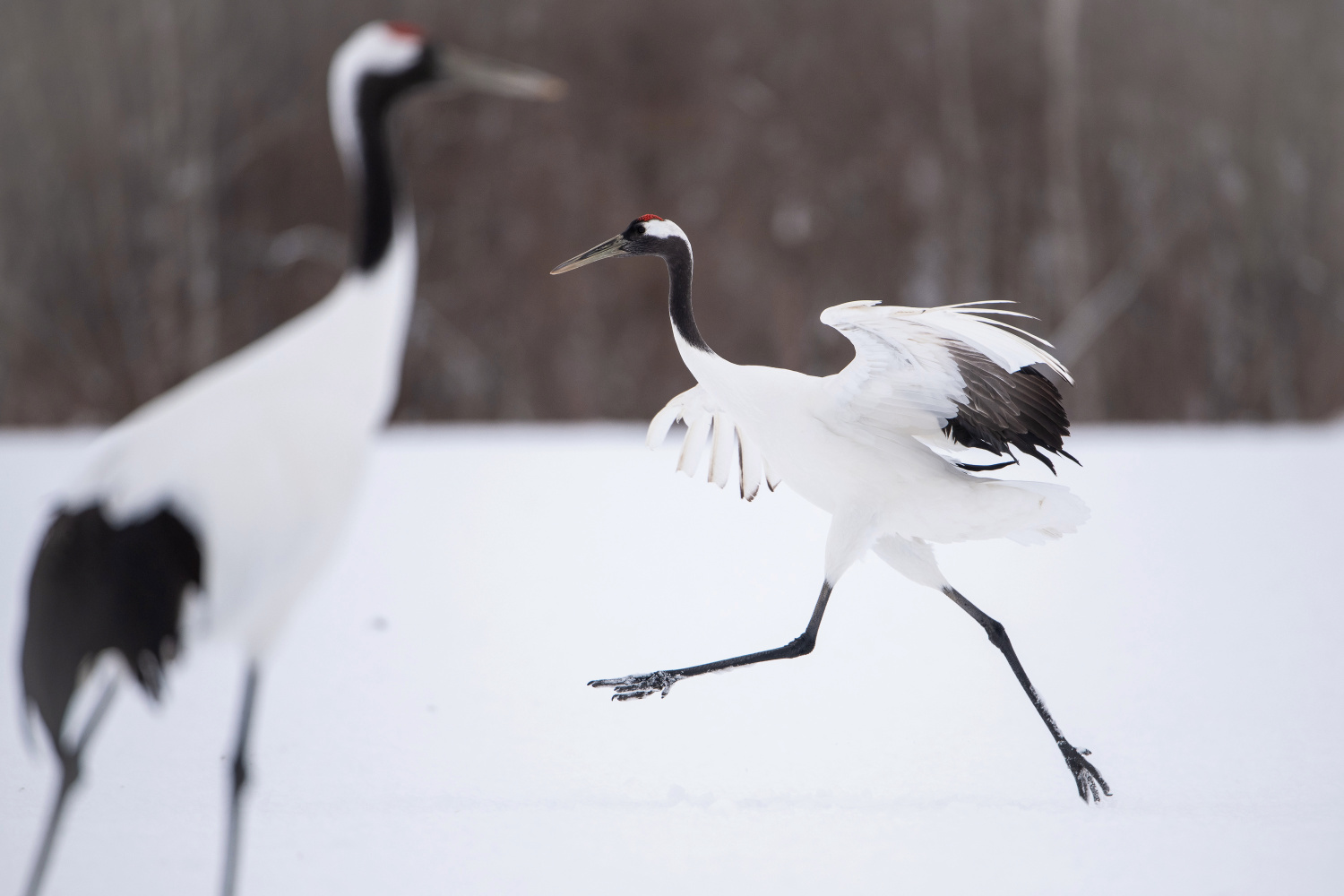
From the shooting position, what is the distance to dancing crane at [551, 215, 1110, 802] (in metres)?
2.36

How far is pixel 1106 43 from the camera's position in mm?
12320

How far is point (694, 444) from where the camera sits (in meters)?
3.02

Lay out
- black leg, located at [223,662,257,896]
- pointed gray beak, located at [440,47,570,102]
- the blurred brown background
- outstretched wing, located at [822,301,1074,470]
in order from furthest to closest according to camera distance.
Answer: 1. the blurred brown background
2. outstretched wing, located at [822,301,1074,470]
3. pointed gray beak, located at [440,47,570,102]
4. black leg, located at [223,662,257,896]

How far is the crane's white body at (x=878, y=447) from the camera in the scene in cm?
242

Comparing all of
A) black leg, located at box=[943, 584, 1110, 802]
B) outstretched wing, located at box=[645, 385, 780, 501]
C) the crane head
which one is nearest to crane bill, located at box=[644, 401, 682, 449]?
outstretched wing, located at box=[645, 385, 780, 501]

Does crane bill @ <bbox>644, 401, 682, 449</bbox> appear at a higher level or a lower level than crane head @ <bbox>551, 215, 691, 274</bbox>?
lower

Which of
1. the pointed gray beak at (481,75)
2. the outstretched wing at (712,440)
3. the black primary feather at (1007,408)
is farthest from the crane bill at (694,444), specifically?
the pointed gray beak at (481,75)

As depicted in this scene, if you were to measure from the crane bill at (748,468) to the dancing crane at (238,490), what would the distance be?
1.34 m

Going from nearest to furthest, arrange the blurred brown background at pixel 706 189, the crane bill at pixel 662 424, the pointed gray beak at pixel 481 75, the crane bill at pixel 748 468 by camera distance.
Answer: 1. the pointed gray beak at pixel 481 75
2. the crane bill at pixel 662 424
3. the crane bill at pixel 748 468
4. the blurred brown background at pixel 706 189

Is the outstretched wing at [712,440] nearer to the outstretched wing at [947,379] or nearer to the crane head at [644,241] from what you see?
the crane head at [644,241]

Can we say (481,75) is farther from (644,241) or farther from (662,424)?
(662,424)

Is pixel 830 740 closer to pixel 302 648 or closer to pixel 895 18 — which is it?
pixel 302 648

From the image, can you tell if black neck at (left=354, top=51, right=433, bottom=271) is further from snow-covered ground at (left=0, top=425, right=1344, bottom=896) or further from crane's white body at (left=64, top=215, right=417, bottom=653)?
snow-covered ground at (left=0, top=425, right=1344, bottom=896)

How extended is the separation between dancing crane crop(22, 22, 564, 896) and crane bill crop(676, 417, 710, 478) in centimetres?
126
